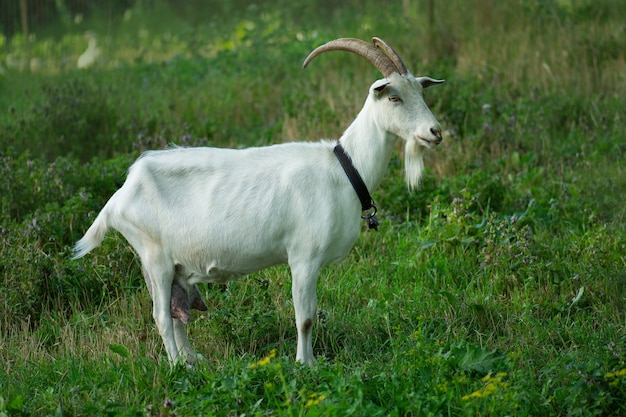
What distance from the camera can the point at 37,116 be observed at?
916 centimetres

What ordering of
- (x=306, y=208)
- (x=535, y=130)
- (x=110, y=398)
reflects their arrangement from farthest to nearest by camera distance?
(x=535, y=130) → (x=306, y=208) → (x=110, y=398)

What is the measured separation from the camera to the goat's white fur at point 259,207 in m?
5.02

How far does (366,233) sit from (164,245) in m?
2.40

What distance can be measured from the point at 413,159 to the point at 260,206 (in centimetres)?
99

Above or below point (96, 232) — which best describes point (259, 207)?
above

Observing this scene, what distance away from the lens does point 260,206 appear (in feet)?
16.5

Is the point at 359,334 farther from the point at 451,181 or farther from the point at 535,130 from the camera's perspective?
the point at 535,130

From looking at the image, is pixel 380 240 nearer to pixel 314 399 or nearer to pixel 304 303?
pixel 304 303

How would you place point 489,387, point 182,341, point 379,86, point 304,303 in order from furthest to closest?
point 182,341
point 304,303
point 379,86
point 489,387

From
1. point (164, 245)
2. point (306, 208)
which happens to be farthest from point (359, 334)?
point (164, 245)

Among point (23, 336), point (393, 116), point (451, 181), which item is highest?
point (393, 116)

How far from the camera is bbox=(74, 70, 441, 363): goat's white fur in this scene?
16.5 feet

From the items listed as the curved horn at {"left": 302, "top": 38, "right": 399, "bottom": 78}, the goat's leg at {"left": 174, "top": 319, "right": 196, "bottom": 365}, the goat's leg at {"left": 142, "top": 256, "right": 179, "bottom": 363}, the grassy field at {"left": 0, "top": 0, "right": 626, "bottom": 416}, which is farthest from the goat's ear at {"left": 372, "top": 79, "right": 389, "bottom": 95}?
the goat's leg at {"left": 174, "top": 319, "right": 196, "bottom": 365}

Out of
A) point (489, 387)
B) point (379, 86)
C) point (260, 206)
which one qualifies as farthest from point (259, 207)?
point (489, 387)
